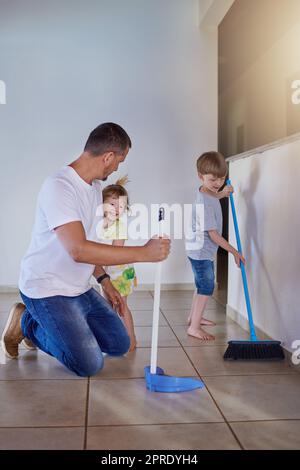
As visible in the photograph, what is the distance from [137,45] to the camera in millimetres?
3920

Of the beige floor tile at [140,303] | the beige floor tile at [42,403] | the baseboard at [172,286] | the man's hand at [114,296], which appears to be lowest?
the beige floor tile at [42,403]

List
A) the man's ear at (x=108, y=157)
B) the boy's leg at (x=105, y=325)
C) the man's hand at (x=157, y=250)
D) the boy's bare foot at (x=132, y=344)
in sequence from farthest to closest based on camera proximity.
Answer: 1. the boy's bare foot at (x=132, y=344)
2. the boy's leg at (x=105, y=325)
3. the man's ear at (x=108, y=157)
4. the man's hand at (x=157, y=250)

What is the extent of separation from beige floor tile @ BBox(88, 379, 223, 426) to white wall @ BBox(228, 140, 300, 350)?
57 cm

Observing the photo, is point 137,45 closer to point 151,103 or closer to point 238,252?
point 151,103

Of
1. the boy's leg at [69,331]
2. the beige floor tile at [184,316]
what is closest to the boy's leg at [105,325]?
the boy's leg at [69,331]

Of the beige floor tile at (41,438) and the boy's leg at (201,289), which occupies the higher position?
the boy's leg at (201,289)

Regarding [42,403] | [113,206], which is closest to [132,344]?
[113,206]

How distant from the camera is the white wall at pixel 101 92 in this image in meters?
3.86

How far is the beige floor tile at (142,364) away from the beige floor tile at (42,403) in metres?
0.16

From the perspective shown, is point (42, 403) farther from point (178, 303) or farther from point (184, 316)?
point (178, 303)

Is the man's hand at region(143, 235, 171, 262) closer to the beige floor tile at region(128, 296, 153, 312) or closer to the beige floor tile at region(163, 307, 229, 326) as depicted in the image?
the beige floor tile at region(163, 307, 229, 326)

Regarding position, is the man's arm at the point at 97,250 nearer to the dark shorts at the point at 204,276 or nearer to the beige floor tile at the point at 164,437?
the beige floor tile at the point at 164,437

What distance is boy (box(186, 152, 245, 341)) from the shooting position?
8.75ft

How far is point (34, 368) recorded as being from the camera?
2.12 meters
